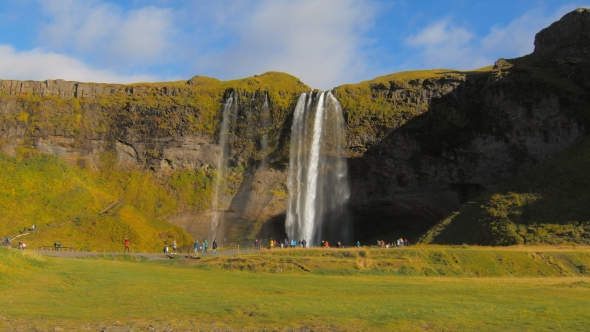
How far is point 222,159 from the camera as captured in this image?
213ft

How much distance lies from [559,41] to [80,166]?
2274 inches

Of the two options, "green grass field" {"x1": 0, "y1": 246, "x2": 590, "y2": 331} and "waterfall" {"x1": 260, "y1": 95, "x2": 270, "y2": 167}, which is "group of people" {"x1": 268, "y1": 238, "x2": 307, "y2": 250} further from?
"green grass field" {"x1": 0, "y1": 246, "x2": 590, "y2": 331}

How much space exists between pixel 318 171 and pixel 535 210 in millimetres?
23542

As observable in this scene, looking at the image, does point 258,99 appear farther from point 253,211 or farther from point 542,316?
point 542,316

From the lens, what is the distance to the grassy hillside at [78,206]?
49.1m

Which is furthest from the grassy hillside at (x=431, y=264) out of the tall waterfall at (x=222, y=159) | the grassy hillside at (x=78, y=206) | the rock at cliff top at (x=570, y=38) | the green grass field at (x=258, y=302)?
the rock at cliff top at (x=570, y=38)

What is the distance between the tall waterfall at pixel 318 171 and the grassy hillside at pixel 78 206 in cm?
1292

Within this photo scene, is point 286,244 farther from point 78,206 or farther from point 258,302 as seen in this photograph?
point 258,302

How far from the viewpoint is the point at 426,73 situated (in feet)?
216

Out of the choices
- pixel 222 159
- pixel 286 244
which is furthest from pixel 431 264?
pixel 222 159

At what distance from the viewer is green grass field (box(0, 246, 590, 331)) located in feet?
46.6

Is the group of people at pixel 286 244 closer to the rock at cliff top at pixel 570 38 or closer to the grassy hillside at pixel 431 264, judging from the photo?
the grassy hillside at pixel 431 264

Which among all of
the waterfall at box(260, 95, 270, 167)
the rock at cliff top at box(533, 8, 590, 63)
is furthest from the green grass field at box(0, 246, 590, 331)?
the rock at cliff top at box(533, 8, 590, 63)

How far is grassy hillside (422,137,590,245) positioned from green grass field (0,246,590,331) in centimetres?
1951
